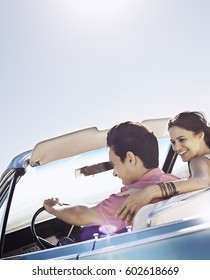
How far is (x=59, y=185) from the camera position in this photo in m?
2.35

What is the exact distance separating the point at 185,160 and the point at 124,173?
0.34m

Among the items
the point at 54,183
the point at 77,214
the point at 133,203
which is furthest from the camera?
the point at 54,183

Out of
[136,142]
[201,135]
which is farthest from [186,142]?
[136,142]

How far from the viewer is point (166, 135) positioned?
2.27 m

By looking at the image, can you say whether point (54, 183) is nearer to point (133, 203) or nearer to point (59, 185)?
point (59, 185)

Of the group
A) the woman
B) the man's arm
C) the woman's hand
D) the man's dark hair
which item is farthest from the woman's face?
the man's arm

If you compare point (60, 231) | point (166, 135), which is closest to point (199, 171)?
point (166, 135)

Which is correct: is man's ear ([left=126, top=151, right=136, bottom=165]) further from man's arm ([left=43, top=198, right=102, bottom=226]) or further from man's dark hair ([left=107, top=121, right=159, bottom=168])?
man's arm ([left=43, top=198, right=102, bottom=226])

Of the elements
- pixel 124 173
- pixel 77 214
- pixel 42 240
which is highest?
pixel 124 173

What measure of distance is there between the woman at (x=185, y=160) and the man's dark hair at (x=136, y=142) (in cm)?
16

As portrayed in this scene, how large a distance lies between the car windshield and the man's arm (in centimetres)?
13

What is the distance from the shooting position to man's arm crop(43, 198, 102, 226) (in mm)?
1879

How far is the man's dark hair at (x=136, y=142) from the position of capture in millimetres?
1978

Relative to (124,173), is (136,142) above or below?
above
